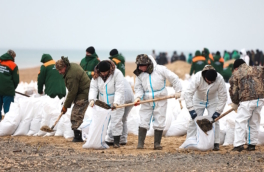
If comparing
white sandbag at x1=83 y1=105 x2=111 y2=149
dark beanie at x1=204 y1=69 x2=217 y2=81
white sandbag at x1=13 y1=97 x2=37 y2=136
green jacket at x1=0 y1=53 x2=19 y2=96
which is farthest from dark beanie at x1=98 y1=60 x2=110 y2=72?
→ green jacket at x1=0 y1=53 x2=19 y2=96

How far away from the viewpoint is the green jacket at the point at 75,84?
346 inches

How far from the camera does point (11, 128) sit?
32.8 ft

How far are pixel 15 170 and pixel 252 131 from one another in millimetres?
3425

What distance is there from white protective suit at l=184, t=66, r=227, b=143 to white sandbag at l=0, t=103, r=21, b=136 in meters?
3.45

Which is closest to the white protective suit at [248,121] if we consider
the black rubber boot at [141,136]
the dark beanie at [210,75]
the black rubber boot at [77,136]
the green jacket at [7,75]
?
the dark beanie at [210,75]

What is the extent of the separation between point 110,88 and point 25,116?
98.8 inches

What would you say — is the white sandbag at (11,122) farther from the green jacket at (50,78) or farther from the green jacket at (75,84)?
the green jacket at (75,84)

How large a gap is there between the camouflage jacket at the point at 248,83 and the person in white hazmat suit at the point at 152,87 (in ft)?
2.67

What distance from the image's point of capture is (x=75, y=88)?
A: 346 inches

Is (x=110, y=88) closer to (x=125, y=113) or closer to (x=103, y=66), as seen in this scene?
(x=103, y=66)

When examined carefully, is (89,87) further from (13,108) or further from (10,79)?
(10,79)

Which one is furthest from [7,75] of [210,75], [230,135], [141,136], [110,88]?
[210,75]

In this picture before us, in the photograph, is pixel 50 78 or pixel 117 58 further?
pixel 117 58

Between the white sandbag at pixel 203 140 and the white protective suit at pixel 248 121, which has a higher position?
the white protective suit at pixel 248 121
